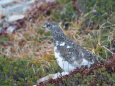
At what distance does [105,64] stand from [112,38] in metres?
2.45

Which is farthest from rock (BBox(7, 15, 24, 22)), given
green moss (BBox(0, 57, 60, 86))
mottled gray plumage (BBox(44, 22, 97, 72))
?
mottled gray plumage (BBox(44, 22, 97, 72))

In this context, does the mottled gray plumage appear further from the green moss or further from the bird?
the green moss

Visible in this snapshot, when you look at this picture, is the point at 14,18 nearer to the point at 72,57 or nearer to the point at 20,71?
the point at 20,71

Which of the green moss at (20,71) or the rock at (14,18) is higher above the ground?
the rock at (14,18)

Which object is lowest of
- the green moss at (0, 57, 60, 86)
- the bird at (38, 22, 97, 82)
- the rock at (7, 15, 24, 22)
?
the green moss at (0, 57, 60, 86)

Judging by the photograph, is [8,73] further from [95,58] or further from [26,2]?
[26,2]

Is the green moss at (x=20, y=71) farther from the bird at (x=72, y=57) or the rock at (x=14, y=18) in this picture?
the rock at (x=14, y=18)

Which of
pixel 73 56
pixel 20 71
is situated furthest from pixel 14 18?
pixel 73 56

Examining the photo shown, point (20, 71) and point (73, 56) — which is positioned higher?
point (73, 56)

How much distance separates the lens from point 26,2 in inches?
594

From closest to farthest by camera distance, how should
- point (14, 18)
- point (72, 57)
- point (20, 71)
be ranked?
point (72, 57) → point (20, 71) → point (14, 18)

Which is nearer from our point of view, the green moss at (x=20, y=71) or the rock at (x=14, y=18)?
the green moss at (x=20, y=71)

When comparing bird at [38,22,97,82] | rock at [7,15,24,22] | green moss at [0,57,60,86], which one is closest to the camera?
bird at [38,22,97,82]

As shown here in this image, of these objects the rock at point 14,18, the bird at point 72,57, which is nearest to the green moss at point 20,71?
the bird at point 72,57
